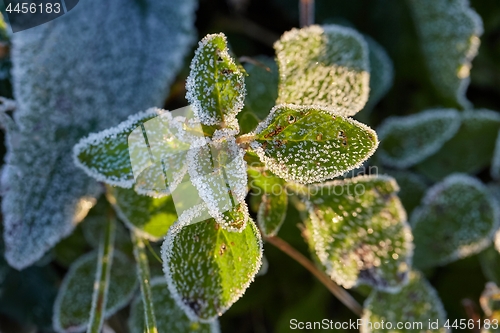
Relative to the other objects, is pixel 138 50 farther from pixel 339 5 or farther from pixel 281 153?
pixel 339 5

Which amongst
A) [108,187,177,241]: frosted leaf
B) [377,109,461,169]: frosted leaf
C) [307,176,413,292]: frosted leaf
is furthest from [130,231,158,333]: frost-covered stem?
[377,109,461,169]: frosted leaf

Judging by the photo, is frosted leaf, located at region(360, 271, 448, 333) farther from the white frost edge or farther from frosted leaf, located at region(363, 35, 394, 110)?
the white frost edge

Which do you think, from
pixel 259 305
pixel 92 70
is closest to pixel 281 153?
pixel 92 70

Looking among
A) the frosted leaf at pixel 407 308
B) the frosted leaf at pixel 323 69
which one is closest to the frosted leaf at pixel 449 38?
the frosted leaf at pixel 323 69

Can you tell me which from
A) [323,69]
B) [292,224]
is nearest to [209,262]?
[323,69]

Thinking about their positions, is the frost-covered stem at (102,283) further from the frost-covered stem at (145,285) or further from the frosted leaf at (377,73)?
the frosted leaf at (377,73)

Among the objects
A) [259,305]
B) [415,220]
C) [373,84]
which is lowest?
[259,305]
